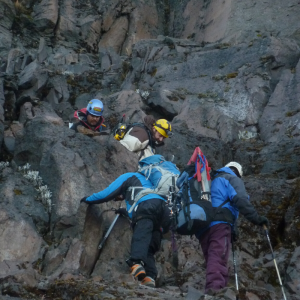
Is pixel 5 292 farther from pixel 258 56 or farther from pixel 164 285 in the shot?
pixel 258 56

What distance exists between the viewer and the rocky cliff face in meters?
9.65

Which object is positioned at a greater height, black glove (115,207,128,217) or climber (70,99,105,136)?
climber (70,99,105,136)

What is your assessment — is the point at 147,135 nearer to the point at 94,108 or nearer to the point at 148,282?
the point at 94,108

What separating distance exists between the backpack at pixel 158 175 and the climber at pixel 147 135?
1.60 meters

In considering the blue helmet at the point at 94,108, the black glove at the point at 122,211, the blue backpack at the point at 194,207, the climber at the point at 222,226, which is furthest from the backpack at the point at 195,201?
the blue helmet at the point at 94,108

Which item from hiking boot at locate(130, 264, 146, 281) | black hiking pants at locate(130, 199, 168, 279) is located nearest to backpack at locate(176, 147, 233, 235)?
black hiking pants at locate(130, 199, 168, 279)

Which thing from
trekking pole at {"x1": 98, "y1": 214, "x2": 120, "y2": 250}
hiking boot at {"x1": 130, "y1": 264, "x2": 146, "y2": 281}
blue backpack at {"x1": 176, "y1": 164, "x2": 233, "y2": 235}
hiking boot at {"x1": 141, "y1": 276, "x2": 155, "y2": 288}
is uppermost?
blue backpack at {"x1": 176, "y1": 164, "x2": 233, "y2": 235}

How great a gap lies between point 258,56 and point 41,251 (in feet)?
45.9

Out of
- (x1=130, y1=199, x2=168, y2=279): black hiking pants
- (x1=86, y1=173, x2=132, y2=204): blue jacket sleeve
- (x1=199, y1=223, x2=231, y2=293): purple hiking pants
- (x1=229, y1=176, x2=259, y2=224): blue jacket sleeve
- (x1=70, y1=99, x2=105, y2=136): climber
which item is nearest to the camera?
(x1=199, y1=223, x2=231, y2=293): purple hiking pants

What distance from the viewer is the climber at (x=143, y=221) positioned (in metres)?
8.47

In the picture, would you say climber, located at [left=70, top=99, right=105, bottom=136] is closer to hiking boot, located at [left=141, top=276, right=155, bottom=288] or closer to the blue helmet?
the blue helmet

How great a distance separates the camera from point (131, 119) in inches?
683

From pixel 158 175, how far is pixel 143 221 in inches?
40.4

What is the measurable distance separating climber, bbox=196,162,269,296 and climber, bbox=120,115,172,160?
2.49 m
